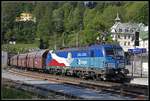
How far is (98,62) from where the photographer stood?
3102 cm

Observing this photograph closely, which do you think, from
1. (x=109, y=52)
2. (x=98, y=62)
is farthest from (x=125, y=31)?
(x=109, y=52)

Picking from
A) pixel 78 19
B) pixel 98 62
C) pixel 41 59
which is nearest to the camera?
pixel 98 62

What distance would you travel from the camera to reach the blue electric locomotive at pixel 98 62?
30.2 m

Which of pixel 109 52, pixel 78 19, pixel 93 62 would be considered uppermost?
pixel 78 19

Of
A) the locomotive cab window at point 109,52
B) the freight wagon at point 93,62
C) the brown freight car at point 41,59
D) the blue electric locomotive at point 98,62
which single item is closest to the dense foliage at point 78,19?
the brown freight car at point 41,59

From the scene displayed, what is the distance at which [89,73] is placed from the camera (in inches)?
1302

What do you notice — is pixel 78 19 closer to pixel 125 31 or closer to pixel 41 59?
pixel 125 31

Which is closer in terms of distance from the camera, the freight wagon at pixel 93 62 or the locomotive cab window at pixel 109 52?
the freight wagon at pixel 93 62

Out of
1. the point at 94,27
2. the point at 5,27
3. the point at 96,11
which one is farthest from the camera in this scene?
the point at 96,11

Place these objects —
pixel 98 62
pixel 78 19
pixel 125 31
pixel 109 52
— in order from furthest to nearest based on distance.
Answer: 1. pixel 78 19
2. pixel 125 31
3. pixel 98 62
4. pixel 109 52

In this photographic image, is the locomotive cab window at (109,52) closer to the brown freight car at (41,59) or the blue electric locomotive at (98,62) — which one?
the blue electric locomotive at (98,62)

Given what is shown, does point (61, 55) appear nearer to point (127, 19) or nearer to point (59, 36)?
point (59, 36)

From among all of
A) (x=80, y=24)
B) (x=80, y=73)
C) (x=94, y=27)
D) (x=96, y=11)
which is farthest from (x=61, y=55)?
(x=96, y=11)

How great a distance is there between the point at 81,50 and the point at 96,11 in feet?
293
